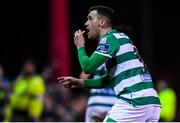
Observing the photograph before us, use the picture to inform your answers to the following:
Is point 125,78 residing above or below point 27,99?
above

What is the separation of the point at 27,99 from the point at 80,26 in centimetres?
404

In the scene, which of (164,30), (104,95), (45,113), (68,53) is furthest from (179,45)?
(104,95)

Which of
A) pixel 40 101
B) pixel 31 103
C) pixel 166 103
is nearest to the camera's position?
pixel 31 103

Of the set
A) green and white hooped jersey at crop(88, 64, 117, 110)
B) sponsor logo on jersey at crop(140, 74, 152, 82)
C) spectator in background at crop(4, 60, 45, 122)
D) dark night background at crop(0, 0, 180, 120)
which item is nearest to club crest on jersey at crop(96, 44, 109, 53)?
sponsor logo on jersey at crop(140, 74, 152, 82)

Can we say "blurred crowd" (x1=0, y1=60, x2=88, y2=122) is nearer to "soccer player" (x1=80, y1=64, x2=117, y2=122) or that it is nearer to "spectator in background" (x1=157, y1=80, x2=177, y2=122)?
"spectator in background" (x1=157, y1=80, x2=177, y2=122)

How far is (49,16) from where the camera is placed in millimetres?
19547

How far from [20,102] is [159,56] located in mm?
6341

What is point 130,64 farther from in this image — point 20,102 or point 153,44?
point 153,44

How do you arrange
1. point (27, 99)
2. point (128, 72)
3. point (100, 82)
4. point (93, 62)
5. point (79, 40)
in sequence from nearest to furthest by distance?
point (93, 62), point (128, 72), point (79, 40), point (100, 82), point (27, 99)

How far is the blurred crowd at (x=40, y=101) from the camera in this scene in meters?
13.5

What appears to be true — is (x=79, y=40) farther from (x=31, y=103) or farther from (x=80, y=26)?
(x=80, y=26)

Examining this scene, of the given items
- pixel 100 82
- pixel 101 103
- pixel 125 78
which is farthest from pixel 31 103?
pixel 125 78

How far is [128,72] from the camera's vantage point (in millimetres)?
7453

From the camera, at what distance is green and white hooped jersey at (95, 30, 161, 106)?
7.43 m
